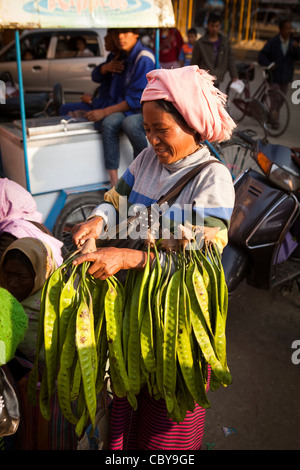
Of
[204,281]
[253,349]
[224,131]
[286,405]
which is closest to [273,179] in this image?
[253,349]

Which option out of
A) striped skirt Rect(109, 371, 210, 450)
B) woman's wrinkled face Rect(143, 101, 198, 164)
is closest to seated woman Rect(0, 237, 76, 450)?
striped skirt Rect(109, 371, 210, 450)

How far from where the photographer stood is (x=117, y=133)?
4.15 m

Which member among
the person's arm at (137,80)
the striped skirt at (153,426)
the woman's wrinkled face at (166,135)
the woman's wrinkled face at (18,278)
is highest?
the woman's wrinkled face at (166,135)

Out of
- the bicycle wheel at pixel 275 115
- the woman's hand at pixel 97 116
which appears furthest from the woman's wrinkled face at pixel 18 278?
the bicycle wheel at pixel 275 115

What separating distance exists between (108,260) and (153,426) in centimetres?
82

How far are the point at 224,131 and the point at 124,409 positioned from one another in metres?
1.25

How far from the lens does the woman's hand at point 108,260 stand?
1.56 m

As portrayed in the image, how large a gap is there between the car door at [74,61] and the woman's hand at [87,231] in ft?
25.9

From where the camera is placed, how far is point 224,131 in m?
1.79

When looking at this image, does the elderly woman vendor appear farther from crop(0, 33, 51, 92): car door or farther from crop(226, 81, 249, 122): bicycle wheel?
crop(0, 33, 51, 92): car door

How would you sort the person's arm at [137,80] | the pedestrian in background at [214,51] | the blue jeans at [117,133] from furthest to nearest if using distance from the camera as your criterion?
the pedestrian in background at [214,51] → the blue jeans at [117,133] → the person's arm at [137,80]

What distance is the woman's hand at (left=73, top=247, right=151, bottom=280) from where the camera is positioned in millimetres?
1560

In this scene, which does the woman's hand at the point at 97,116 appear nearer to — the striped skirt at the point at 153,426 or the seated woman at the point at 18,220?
the seated woman at the point at 18,220

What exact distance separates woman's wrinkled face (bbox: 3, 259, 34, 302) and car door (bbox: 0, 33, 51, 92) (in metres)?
7.56
